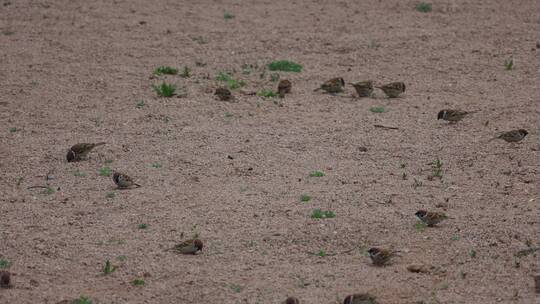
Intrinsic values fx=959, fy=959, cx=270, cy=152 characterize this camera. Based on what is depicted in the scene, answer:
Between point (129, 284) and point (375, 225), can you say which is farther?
point (375, 225)

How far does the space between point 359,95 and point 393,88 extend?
62 centimetres

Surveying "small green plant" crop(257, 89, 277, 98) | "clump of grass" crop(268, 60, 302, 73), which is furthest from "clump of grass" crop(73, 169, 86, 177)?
"clump of grass" crop(268, 60, 302, 73)

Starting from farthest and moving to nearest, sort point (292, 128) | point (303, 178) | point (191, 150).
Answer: point (292, 128)
point (191, 150)
point (303, 178)

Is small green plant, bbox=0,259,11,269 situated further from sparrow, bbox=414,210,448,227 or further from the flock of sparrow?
sparrow, bbox=414,210,448,227

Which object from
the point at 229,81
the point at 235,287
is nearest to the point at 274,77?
the point at 229,81

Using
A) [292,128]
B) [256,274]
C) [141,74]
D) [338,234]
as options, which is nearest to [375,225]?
[338,234]

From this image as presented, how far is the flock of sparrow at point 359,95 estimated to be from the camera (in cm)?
945

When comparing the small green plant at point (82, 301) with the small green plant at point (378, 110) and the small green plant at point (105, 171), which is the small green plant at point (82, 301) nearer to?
the small green plant at point (105, 171)

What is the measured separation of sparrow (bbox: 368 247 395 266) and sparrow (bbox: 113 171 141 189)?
3570 millimetres

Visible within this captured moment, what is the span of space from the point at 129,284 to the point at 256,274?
128cm

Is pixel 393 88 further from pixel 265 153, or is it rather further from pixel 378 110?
pixel 265 153

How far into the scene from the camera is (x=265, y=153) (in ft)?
43.5

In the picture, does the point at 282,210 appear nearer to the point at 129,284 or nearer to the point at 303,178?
the point at 303,178

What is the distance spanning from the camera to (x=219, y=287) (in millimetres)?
9453
